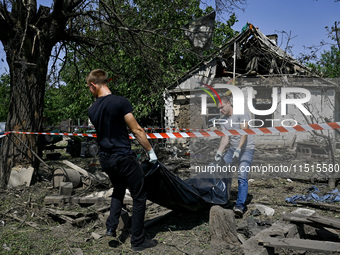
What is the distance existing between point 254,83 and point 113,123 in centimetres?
1227

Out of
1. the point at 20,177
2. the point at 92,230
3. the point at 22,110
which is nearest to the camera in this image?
the point at 92,230

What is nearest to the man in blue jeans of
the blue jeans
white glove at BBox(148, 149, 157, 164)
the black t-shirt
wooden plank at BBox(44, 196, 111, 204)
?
the blue jeans

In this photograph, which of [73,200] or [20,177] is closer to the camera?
[73,200]

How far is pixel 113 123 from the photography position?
361cm

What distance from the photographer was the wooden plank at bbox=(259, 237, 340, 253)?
3.17 m

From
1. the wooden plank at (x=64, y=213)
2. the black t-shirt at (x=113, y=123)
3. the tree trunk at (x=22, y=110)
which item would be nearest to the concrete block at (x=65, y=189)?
Result: the wooden plank at (x=64, y=213)

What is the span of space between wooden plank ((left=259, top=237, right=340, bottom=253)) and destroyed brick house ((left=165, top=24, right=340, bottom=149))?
35.0 feet

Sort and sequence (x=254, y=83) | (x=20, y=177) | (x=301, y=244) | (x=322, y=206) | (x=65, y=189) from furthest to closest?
(x=254, y=83), (x=20, y=177), (x=65, y=189), (x=322, y=206), (x=301, y=244)

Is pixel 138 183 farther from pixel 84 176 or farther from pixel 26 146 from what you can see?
pixel 26 146

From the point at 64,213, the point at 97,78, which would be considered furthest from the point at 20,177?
the point at 97,78

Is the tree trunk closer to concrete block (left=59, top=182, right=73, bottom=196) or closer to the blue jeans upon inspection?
concrete block (left=59, top=182, right=73, bottom=196)

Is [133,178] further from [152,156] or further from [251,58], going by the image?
[251,58]

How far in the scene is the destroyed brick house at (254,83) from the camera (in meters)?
14.1

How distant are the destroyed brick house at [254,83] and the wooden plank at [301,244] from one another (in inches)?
420
